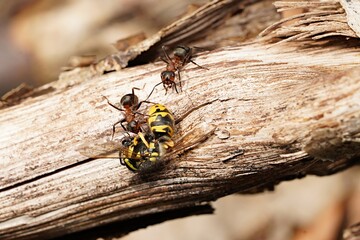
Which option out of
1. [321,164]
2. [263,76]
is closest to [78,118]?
[263,76]

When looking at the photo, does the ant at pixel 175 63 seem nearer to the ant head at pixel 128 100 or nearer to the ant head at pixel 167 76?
the ant head at pixel 167 76

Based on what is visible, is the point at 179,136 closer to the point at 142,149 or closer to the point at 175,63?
the point at 142,149

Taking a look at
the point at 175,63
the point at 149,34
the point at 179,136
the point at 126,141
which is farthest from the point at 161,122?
the point at 149,34

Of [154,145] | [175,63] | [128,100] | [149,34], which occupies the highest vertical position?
[149,34]

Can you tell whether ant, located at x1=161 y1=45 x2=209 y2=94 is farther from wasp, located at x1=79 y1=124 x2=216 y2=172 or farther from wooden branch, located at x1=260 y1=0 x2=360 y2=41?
wooden branch, located at x1=260 y1=0 x2=360 y2=41

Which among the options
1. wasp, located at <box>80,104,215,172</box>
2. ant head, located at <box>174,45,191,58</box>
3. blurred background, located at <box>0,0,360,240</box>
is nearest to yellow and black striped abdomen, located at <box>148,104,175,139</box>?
wasp, located at <box>80,104,215,172</box>

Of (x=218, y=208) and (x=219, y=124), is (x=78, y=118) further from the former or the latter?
(x=218, y=208)

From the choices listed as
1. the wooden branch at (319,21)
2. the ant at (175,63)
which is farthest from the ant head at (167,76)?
the wooden branch at (319,21)
